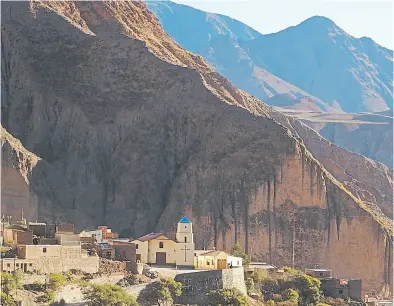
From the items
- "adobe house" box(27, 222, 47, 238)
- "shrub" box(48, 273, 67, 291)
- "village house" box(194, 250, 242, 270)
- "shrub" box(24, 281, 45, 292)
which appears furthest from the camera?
"village house" box(194, 250, 242, 270)

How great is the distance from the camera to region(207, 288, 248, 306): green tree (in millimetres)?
66250

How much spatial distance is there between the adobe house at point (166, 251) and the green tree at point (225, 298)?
19.0 feet

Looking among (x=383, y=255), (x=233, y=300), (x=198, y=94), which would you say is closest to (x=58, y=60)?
(x=198, y=94)

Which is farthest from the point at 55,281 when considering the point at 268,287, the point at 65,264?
the point at 268,287

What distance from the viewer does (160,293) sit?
210 ft

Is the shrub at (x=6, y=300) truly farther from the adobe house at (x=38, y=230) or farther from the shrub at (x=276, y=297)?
the shrub at (x=276, y=297)

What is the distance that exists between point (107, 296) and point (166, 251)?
42.6ft

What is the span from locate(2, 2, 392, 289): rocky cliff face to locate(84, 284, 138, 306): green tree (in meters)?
34.7

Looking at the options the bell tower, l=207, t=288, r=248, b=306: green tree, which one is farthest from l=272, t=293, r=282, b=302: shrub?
l=207, t=288, r=248, b=306: green tree

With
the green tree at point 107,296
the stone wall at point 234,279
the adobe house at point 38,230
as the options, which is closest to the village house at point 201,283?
the stone wall at point 234,279

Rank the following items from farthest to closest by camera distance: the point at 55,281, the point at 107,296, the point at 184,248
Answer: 1. the point at 184,248
2. the point at 107,296
3. the point at 55,281

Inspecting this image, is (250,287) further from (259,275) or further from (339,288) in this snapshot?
(339,288)

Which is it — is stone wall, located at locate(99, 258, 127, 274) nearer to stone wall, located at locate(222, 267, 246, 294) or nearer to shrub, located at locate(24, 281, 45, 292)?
stone wall, located at locate(222, 267, 246, 294)

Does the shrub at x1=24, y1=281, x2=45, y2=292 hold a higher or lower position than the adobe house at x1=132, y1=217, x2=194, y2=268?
lower
